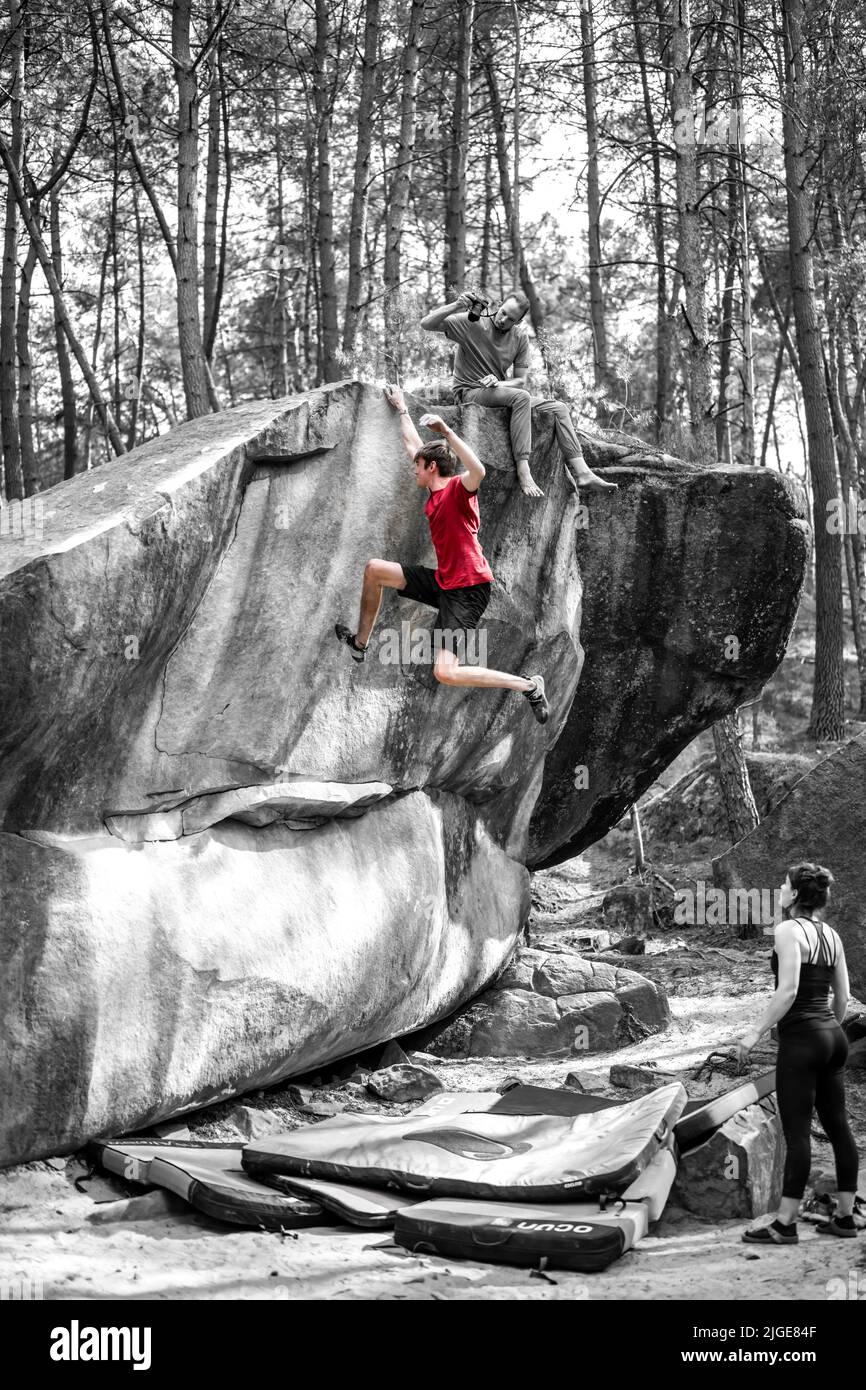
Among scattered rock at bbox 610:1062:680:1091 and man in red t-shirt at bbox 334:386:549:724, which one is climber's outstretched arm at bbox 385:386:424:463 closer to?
man in red t-shirt at bbox 334:386:549:724

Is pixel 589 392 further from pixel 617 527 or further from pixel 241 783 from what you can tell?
pixel 241 783

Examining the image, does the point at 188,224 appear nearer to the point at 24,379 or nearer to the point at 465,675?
the point at 465,675

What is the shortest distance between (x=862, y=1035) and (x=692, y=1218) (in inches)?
111

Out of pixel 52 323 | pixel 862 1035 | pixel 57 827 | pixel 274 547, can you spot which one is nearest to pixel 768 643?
pixel 862 1035

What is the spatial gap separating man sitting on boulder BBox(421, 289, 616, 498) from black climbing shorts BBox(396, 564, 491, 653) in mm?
1458

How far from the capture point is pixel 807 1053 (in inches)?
220

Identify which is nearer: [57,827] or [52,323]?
[57,827]

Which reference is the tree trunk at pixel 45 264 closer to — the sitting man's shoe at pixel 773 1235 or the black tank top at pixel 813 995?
the black tank top at pixel 813 995

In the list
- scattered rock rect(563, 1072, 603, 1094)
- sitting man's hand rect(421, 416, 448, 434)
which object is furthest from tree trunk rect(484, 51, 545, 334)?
scattered rock rect(563, 1072, 603, 1094)

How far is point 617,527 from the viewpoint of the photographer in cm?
1055

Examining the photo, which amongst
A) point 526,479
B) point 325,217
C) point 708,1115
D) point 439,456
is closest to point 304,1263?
point 708,1115

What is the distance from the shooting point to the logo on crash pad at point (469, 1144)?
674 cm

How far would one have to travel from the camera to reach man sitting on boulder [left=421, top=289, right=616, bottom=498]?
367 inches
